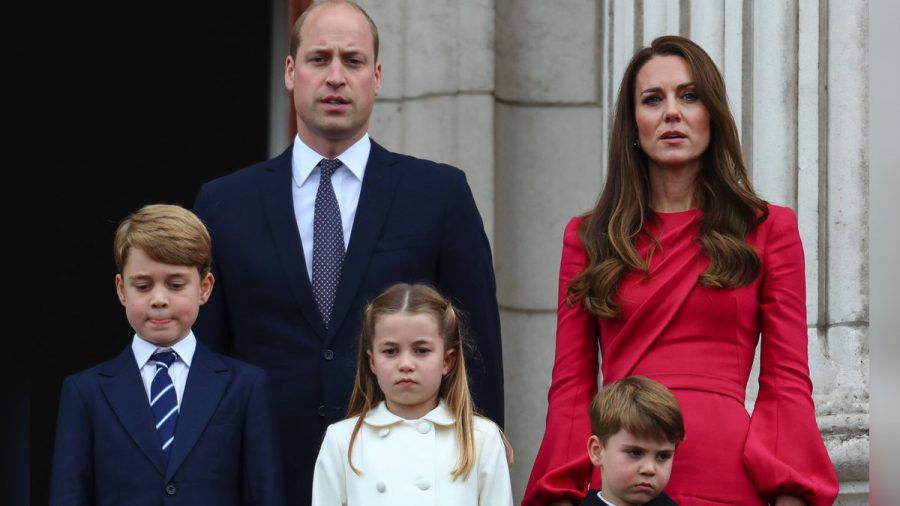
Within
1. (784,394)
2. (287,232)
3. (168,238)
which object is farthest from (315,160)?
(784,394)

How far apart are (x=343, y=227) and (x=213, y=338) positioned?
40 cm

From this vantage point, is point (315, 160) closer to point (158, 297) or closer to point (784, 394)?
point (158, 297)

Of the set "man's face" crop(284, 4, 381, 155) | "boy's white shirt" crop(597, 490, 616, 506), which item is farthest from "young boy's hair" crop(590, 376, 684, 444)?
"man's face" crop(284, 4, 381, 155)

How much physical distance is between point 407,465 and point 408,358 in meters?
0.21

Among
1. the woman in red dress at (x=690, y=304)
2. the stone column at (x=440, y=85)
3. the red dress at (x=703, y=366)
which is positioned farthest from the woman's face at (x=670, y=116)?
the stone column at (x=440, y=85)

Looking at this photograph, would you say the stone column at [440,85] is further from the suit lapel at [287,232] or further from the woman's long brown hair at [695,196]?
the woman's long brown hair at [695,196]

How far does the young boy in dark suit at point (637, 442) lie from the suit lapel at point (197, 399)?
807mm

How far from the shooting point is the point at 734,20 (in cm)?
455

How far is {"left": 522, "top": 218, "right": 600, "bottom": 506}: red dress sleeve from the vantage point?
2.58 meters

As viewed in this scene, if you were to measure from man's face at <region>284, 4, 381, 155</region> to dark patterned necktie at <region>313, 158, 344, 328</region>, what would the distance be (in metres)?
0.16

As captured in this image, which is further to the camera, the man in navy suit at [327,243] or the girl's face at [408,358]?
the man in navy suit at [327,243]

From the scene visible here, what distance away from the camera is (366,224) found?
305 cm

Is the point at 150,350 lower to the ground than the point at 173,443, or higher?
higher

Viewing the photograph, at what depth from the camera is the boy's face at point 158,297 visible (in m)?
2.75
